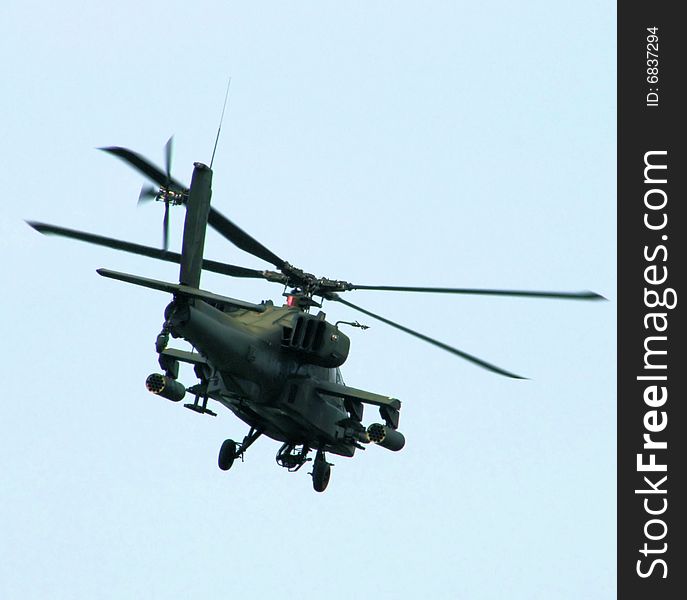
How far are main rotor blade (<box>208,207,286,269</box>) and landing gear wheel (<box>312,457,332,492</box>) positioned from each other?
6.74m

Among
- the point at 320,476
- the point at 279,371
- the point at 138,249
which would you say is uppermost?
the point at 138,249

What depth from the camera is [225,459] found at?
44438 millimetres

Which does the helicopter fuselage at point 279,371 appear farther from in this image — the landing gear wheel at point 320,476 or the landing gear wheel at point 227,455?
the landing gear wheel at point 227,455

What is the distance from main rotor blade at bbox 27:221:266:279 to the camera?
36469mm

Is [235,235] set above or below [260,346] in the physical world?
above

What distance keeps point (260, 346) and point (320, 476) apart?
534 centimetres

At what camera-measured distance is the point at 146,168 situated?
123 feet

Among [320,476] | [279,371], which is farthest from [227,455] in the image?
[279,371]

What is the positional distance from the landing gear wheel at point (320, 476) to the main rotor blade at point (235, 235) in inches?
265

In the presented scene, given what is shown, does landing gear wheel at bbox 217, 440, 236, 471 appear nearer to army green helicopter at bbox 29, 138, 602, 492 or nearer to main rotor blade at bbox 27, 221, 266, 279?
army green helicopter at bbox 29, 138, 602, 492


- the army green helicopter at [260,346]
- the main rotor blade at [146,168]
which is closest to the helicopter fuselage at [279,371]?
the army green helicopter at [260,346]

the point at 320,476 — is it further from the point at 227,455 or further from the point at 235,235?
the point at 235,235
